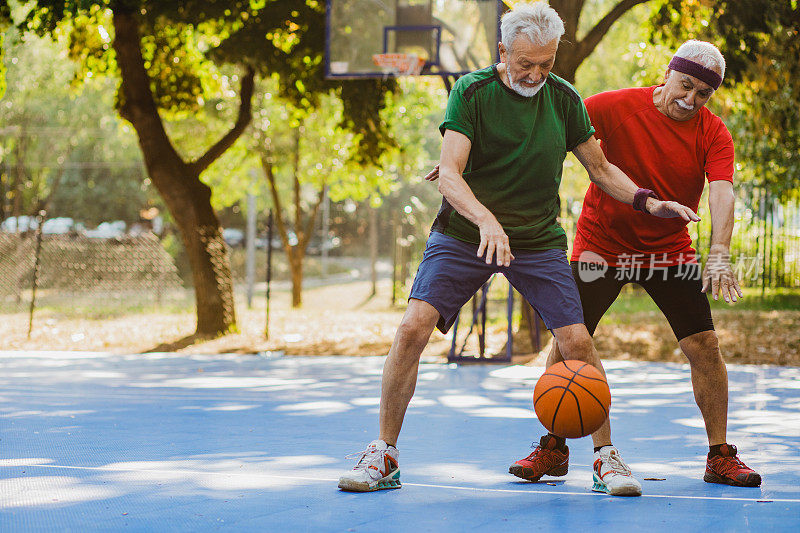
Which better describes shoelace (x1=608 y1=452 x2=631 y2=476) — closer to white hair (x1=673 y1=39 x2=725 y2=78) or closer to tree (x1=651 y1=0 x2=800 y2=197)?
white hair (x1=673 y1=39 x2=725 y2=78)

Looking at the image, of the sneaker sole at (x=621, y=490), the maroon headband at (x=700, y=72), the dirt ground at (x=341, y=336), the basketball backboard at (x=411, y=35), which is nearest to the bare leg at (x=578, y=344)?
the sneaker sole at (x=621, y=490)

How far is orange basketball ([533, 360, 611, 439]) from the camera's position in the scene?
12.9ft

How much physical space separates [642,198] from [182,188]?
973 cm

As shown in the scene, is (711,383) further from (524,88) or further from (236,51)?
(236,51)

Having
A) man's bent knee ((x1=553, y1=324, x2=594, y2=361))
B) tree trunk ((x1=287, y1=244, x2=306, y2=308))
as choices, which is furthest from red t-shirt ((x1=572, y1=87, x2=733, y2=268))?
tree trunk ((x1=287, y1=244, x2=306, y2=308))

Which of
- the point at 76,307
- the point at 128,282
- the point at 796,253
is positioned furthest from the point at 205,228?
the point at 796,253

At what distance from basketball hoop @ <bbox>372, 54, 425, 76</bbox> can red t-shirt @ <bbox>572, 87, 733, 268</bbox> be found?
23.3ft

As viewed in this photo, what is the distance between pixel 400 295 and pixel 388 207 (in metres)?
29.4

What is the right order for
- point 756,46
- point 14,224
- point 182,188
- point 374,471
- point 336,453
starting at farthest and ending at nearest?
point 14,224 → point 182,188 → point 756,46 → point 336,453 → point 374,471

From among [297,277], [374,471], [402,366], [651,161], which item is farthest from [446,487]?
[297,277]

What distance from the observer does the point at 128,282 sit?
2086 centimetres

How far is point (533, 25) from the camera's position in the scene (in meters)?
3.79

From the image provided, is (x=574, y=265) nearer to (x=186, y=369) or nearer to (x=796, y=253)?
(x=186, y=369)

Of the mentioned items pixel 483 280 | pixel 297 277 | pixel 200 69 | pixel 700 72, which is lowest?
pixel 297 277
